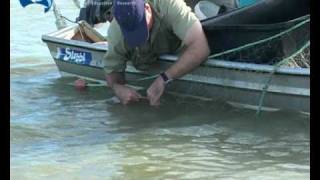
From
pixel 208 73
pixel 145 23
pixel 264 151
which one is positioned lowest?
pixel 264 151

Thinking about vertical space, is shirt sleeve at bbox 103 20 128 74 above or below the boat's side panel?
above

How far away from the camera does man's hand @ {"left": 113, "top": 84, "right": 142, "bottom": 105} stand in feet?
22.0

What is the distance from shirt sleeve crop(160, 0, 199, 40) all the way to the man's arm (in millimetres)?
48

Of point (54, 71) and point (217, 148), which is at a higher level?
point (54, 71)

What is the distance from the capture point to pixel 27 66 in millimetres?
9539

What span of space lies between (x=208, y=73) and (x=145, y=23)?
0.82m

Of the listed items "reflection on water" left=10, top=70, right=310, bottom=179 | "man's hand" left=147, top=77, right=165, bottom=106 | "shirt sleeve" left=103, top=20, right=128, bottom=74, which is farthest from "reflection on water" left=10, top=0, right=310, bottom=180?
"shirt sleeve" left=103, top=20, right=128, bottom=74

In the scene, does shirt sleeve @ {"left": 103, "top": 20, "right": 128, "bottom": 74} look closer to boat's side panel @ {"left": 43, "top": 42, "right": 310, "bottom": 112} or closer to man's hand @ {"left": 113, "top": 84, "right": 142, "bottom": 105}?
man's hand @ {"left": 113, "top": 84, "right": 142, "bottom": 105}

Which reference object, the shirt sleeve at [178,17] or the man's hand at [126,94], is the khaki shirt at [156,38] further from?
the man's hand at [126,94]

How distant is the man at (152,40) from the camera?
6.23m

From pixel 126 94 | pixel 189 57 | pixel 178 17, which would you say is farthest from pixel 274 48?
pixel 126 94

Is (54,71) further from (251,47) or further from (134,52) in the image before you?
(251,47)
